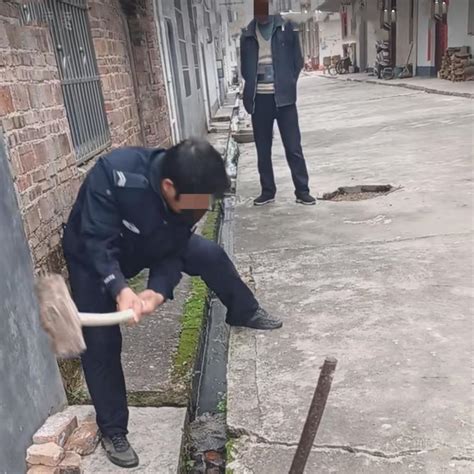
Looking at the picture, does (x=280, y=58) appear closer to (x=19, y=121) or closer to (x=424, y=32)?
(x=19, y=121)

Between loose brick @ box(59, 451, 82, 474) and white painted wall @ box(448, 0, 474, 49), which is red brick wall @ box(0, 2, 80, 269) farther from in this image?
white painted wall @ box(448, 0, 474, 49)

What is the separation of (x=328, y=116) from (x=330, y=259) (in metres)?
8.79

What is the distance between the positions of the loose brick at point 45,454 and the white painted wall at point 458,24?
16818mm

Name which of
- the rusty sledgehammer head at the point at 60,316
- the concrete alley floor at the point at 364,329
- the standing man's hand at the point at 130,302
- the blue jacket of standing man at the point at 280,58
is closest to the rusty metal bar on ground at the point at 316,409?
the concrete alley floor at the point at 364,329

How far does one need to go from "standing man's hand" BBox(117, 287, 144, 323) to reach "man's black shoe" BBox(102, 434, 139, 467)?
0.69m

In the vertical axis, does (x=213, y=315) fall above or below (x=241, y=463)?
below

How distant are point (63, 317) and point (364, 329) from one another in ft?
5.17

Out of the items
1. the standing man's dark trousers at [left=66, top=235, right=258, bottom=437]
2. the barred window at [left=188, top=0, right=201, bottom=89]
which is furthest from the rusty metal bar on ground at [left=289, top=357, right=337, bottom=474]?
the barred window at [left=188, top=0, right=201, bottom=89]

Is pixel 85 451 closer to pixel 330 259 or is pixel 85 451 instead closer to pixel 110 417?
pixel 110 417

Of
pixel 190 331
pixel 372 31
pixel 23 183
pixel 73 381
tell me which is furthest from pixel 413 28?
pixel 73 381

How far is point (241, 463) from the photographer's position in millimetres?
2027

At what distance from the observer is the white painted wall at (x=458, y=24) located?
16.2 meters

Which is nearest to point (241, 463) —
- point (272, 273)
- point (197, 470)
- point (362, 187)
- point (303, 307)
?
point (197, 470)

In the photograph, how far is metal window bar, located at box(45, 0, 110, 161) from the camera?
12.0ft
